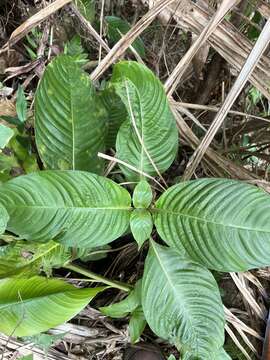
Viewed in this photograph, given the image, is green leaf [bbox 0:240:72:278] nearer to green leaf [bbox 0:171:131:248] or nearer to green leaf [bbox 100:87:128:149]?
green leaf [bbox 0:171:131:248]

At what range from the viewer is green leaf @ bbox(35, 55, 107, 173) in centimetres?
79

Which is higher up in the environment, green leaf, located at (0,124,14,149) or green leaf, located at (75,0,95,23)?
green leaf, located at (75,0,95,23)

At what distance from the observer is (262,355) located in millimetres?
941

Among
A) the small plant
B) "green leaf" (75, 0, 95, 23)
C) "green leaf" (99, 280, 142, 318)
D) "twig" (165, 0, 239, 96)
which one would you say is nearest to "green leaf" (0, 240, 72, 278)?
the small plant

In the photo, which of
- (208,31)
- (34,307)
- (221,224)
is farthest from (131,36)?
(34,307)

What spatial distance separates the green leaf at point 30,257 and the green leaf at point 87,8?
1.59ft

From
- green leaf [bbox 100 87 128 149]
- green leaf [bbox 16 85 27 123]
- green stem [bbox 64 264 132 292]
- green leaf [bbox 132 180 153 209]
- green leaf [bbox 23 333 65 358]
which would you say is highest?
green leaf [bbox 100 87 128 149]

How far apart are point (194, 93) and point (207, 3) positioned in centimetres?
22

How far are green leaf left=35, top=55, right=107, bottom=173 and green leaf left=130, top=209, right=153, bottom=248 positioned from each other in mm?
130

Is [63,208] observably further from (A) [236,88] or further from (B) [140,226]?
(A) [236,88]

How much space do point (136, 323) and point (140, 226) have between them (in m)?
0.23

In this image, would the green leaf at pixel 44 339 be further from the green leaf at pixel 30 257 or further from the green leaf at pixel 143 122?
the green leaf at pixel 143 122

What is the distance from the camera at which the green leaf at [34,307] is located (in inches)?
33.3

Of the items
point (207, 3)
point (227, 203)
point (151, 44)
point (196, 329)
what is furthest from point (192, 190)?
point (151, 44)
